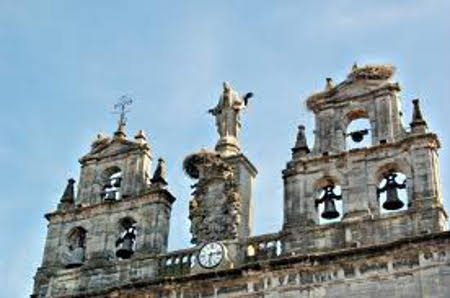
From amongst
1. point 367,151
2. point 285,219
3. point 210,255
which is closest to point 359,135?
point 367,151

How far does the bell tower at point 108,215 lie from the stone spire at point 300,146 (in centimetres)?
341

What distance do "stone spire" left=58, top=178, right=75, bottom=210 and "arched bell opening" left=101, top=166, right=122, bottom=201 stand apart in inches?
32.9

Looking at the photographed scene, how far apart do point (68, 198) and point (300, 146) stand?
6.48m

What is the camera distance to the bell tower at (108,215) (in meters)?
24.0

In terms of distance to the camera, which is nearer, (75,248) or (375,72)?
(375,72)

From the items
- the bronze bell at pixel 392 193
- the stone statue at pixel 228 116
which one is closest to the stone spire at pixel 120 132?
the stone statue at pixel 228 116

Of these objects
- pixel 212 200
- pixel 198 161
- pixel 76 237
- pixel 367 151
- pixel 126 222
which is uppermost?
pixel 198 161

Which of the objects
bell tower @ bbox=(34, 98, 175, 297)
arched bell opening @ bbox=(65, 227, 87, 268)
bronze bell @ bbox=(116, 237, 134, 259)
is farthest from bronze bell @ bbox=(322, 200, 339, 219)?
arched bell opening @ bbox=(65, 227, 87, 268)

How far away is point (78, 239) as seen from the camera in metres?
25.2

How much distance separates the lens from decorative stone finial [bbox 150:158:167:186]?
24.6 m

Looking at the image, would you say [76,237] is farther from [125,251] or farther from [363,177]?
[363,177]

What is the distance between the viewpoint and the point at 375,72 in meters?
23.4

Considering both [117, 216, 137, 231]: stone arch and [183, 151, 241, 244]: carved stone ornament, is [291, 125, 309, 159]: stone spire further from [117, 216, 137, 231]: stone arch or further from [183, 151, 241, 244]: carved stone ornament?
[117, 216, 137, 231]: stone arch

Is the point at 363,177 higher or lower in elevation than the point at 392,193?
higher
